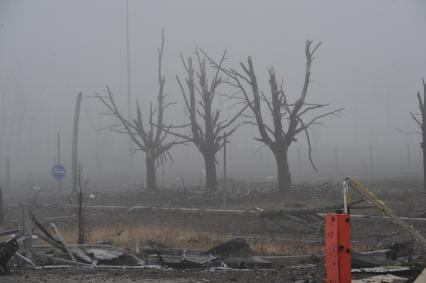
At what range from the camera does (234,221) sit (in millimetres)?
18688

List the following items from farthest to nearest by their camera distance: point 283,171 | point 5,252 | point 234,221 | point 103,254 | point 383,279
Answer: point 283,171 < point 234,221 < point 103,254 < point 5,252 < point 383,279

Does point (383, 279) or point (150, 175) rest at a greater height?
point (150, 175)

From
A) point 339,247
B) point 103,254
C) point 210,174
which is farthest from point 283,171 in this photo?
point 339,247

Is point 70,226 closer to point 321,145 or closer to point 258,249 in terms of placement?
point 258,249

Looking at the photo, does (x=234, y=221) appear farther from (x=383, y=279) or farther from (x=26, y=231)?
(x=383, y=279)

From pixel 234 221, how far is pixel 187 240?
215 inches

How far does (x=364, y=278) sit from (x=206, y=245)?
17.1 ft

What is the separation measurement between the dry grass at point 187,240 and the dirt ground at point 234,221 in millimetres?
188

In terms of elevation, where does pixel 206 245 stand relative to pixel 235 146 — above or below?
below

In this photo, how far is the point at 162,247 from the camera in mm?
11961

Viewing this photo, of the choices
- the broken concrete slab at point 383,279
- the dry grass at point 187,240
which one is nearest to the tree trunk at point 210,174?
the dry grass at point 187,240

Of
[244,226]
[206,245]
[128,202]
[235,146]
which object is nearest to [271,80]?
[128,202]

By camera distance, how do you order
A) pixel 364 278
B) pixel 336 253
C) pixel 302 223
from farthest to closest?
pixel 302 223 < pixel 364 278 < pixel 336 253

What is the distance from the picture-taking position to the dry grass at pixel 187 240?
1189cm
